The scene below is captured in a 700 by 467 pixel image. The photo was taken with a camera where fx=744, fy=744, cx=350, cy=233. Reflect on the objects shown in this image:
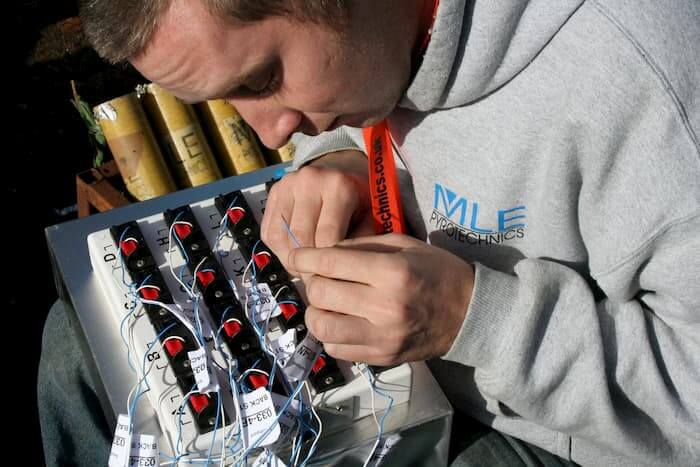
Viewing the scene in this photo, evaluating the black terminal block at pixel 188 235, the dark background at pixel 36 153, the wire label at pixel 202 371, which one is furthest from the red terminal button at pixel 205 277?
the dark background at pixel 36 153

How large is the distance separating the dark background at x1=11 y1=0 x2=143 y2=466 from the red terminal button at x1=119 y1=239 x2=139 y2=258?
1072 mm

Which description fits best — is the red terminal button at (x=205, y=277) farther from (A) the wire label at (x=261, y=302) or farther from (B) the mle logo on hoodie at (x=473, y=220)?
(B) the mle logo on hoodie at (x=473, y=220)

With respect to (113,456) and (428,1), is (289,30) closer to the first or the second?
(428,1)

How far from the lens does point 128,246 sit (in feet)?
3.98

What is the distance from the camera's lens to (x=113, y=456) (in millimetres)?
1030

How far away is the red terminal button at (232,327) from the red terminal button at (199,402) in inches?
4.2

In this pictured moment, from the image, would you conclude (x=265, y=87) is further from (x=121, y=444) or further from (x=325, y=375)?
(x=121, y=444)

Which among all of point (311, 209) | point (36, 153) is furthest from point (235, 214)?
point (36, 153)

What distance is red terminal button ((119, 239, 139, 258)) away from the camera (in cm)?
121

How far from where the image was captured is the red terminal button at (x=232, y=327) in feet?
3.64

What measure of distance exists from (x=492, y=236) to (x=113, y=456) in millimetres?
632

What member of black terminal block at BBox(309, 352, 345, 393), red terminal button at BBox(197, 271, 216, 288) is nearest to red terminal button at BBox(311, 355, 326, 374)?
black terminal block at BBox(309, 352, 345, 393)

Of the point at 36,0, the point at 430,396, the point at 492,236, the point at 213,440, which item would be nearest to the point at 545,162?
the point at 492,236

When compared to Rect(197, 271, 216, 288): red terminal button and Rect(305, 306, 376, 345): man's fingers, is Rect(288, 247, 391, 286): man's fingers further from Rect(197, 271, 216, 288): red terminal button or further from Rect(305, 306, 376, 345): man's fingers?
Rect(197, 271, 216, 288): red terminal button
